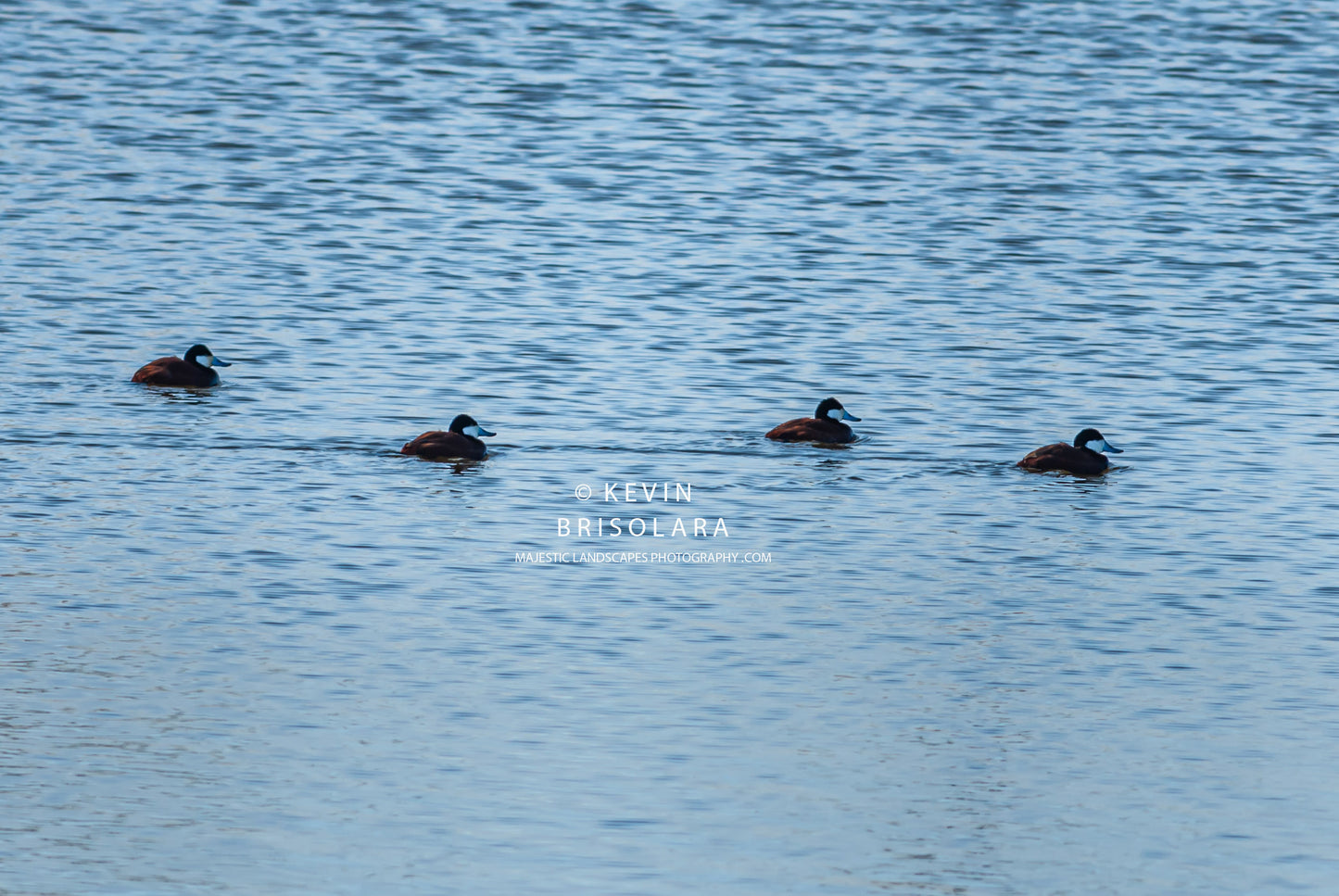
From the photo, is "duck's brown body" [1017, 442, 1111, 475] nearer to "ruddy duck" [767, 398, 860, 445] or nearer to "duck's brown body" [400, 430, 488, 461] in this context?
"ruddy duck" [767, 398, 860, 445]

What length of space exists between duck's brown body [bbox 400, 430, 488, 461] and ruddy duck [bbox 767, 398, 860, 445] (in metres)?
2.85

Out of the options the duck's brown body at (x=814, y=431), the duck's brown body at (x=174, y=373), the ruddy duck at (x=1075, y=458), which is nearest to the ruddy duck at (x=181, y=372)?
the duck's brown body at (x=174, y=373)

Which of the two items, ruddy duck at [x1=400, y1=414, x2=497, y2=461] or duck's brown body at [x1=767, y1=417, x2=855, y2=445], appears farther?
duck's brown body at [x1=767, y1=417, x2=855, y2=445]

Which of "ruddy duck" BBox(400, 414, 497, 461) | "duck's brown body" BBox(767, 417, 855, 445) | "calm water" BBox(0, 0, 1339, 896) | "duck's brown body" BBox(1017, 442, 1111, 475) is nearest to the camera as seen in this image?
"calm water" BBox(0, 0, 1339, 896)

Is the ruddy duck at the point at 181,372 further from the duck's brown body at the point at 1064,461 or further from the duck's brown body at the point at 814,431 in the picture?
the duck's brown body at the point at 1064,461

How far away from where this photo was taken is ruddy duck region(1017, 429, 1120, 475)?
19125 millimetres

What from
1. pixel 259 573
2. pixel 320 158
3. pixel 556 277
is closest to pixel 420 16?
pixel 320 158

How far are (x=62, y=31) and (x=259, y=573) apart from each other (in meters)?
34.5

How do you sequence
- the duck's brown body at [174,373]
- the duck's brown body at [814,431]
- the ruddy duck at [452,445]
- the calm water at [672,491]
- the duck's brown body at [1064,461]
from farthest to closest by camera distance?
the duck's brown body at [174,373] < the duck's brown body at [814,431] < the duck's brown body at [1064,461] < the ruddy duck at [452,445] < the calm water at [672,491]

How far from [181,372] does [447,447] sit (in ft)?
13.7

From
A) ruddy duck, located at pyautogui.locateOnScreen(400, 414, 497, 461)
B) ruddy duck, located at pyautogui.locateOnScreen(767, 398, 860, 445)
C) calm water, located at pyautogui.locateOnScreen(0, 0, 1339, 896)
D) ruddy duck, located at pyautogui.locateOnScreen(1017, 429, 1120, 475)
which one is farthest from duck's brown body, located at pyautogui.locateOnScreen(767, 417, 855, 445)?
ruddy duck, located at pyautogui.locateOnScreen(400, 414, 497, 461)

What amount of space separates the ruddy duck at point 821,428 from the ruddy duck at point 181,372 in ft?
19.3

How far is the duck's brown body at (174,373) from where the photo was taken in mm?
21641

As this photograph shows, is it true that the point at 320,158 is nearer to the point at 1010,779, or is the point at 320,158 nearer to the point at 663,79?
the point at 663,79
